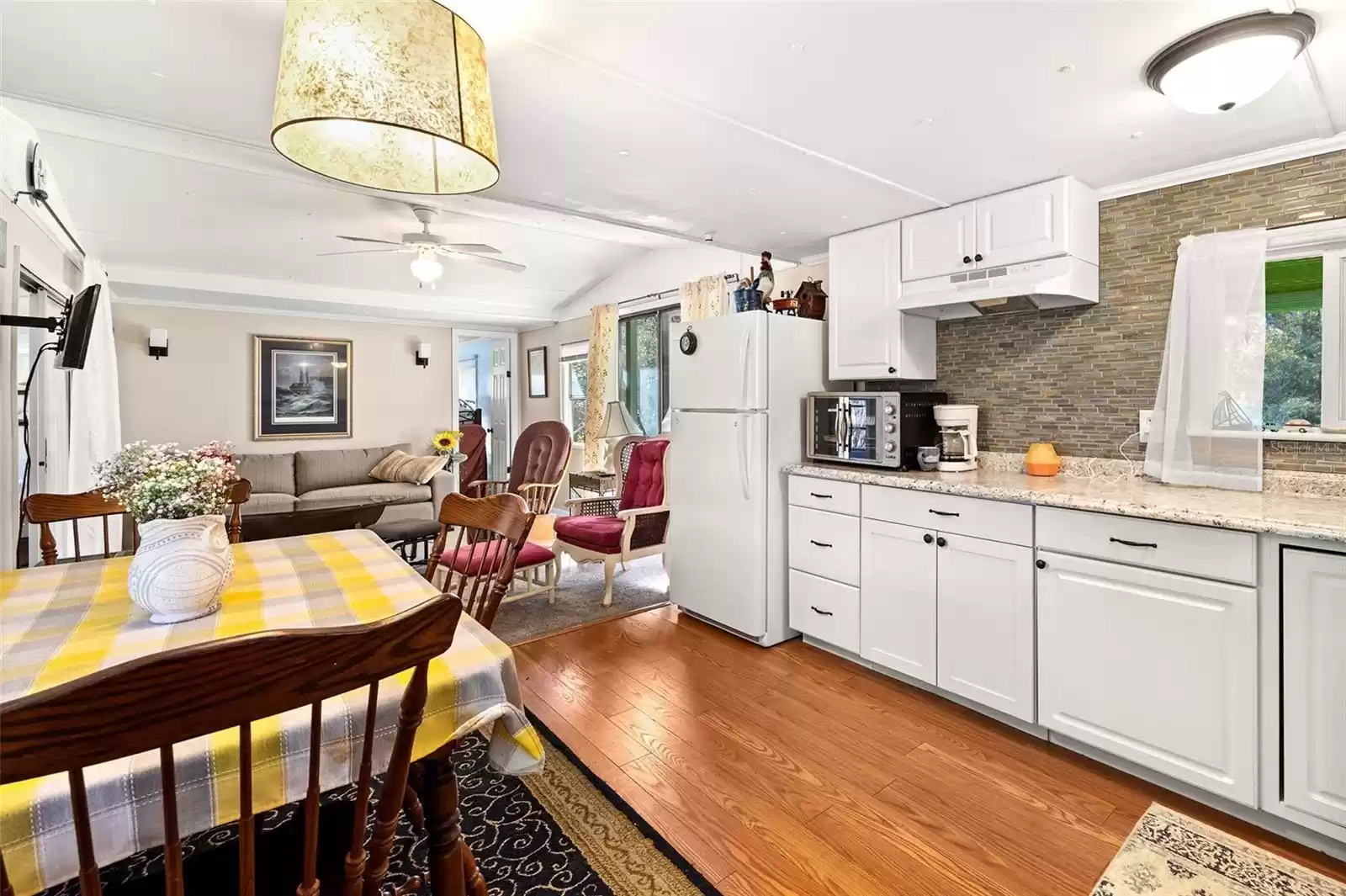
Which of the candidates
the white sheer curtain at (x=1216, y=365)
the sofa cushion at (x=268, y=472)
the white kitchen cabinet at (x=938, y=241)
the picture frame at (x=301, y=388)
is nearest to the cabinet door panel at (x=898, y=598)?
the white sheer curtain at (x=1216, y=365)

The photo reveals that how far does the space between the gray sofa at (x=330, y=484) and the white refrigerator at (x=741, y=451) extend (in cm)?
303

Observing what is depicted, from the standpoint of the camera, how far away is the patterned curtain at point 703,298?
4.74 metres

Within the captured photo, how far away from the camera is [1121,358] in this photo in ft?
8.66

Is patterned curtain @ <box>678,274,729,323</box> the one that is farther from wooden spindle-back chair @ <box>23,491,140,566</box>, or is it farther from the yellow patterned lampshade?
wooden spindle-back chair @ <box>23,491,140,566</box>

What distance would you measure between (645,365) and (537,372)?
7.00 feet

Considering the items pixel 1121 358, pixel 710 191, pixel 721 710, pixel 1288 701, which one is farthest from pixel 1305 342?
pixel 721 710

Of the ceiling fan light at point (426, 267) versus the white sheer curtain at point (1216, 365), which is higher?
the ceiling fan light at point (426, 267)

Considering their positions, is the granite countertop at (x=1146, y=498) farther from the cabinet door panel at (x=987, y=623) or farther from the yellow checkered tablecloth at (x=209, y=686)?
the yellow checkered tablecloth at (x=209, y=686)

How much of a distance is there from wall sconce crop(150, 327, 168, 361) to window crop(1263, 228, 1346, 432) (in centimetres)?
763

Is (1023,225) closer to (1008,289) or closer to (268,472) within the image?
(1008,289)

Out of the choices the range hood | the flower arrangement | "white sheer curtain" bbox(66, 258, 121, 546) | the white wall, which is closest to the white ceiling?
the range hood

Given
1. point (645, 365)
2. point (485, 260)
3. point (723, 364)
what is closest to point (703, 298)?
point (645, 365)

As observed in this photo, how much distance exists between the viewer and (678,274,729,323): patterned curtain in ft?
15.5

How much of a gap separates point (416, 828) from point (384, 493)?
15.3 feet
